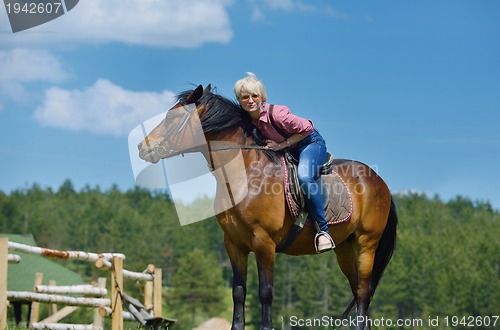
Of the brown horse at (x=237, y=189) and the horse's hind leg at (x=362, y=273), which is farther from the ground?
the brown horse at (x=237, y=189)

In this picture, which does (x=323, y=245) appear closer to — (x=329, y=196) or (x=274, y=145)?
(x=329, y=196)

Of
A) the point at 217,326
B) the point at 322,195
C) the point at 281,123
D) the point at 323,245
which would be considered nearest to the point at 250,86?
the point at 281,123

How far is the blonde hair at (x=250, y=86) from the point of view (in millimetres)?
7254

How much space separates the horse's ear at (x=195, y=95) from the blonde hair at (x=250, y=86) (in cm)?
39

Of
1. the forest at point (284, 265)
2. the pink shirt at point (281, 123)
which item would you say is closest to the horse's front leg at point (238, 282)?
the pink shirt at point (281, 123)

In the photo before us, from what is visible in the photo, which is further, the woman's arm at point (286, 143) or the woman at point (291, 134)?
the woman's arm at point (286, 143)

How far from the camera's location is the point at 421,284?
81188 mm

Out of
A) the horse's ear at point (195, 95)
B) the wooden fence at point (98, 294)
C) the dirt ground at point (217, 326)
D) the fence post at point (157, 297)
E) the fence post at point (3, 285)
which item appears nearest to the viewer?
the horse's ear at point (195, 95)

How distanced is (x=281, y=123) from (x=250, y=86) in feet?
1.66

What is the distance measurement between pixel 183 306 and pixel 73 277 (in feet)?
169

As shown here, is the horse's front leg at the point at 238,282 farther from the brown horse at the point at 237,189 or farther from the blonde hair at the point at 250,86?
the blonde hair at the point at 250,86

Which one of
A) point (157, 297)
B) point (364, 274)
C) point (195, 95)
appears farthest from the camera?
point (157, 297)

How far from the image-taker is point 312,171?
748cm

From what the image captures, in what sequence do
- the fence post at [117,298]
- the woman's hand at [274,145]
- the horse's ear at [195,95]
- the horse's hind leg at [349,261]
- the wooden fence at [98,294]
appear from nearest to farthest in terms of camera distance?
the horse's ear at [195,95] → the woman's hand at [274,145] → the horse's hind leg at [349,261] → the wooden fence at [98,294] → the fence post at [117,298]
